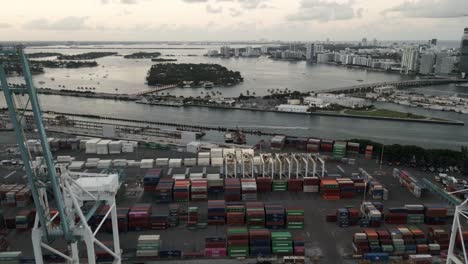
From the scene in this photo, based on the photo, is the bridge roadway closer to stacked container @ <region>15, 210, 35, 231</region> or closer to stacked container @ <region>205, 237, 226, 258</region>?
stacked container @ <region>205, 237, 226, 258</region>

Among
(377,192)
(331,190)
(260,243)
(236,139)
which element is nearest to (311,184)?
(331,190)

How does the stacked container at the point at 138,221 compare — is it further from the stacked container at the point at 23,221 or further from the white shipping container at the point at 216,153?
the white shipping container at the point at 216,153

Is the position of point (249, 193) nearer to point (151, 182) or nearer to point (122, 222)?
point (151, 182)

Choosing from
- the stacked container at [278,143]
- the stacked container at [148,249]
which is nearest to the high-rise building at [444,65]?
the stacked container at [278,143]

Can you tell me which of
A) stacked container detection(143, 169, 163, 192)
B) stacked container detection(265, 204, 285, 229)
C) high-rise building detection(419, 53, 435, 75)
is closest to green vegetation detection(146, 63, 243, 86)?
high-rise building detection(419, 53, 435, 75)

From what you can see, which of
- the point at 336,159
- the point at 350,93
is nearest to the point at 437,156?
the point at 336,159

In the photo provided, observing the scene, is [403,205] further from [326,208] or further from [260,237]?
[260,237]
